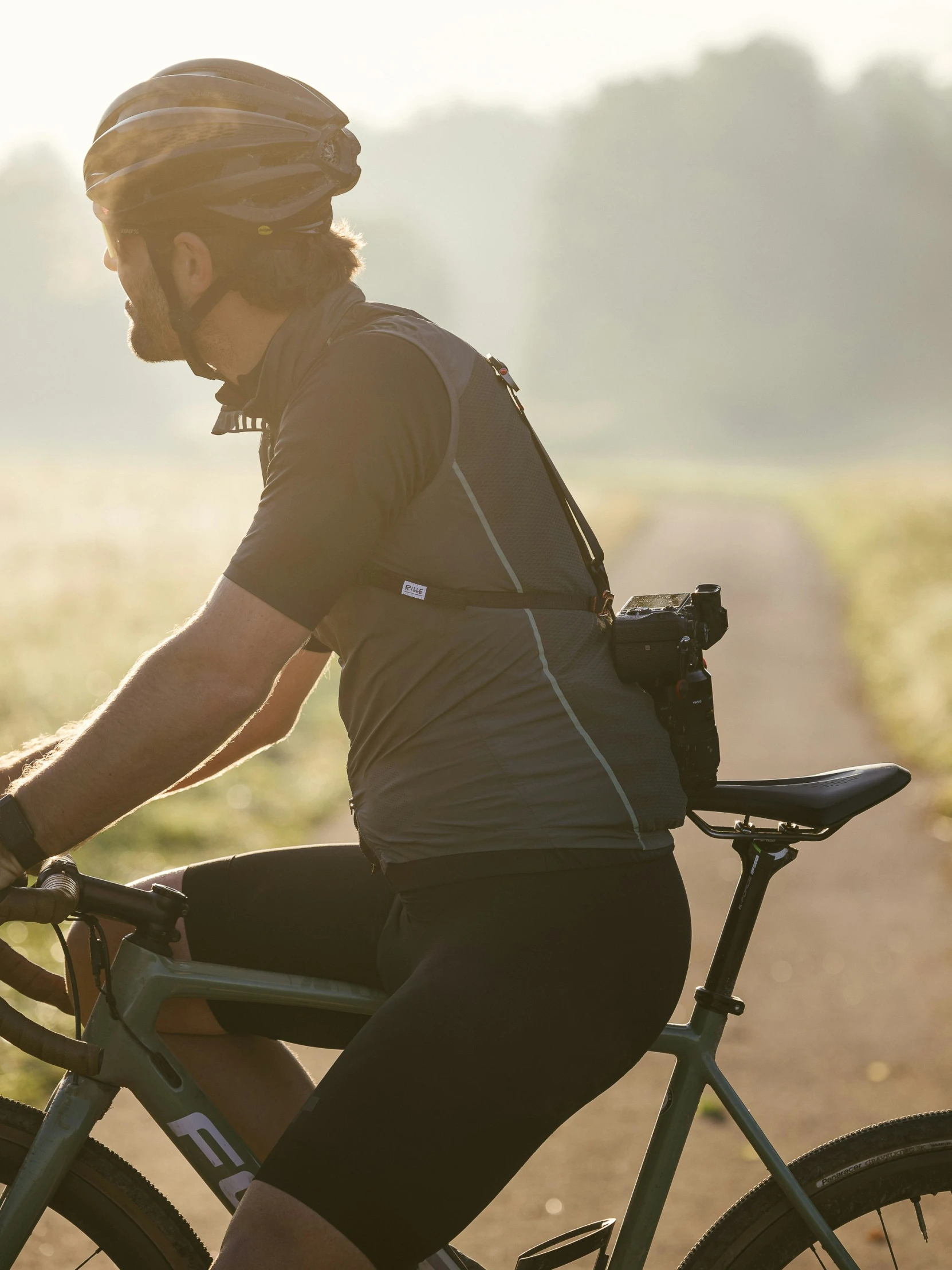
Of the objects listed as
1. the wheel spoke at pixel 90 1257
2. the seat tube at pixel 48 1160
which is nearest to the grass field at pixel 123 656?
the wheel spoke at pixel 90 1257

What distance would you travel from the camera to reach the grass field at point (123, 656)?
290 inches

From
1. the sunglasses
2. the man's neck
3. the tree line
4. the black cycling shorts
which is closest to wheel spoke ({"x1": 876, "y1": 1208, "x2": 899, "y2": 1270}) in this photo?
the black cycling shorts

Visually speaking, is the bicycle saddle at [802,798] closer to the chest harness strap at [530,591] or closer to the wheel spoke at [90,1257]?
the chest harness strap at [530,591]

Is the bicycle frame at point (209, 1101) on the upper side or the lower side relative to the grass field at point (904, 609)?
lower

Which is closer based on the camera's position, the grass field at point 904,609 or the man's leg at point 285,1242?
the man's leg at point 285,1242

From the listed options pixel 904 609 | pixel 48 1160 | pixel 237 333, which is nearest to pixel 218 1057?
pixel 48 1160

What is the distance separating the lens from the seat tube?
6.93 feet

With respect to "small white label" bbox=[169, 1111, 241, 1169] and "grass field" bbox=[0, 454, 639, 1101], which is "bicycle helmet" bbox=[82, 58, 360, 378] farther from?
"grass field" bbox=[0, 454, 639, 1101]

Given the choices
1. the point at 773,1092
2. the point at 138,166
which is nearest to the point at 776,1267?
the point at 138,166

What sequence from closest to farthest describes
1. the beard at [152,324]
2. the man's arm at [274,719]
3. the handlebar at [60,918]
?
the handlebar at [60,918] → the beard at [152,324] → the man's arm at [274,719]

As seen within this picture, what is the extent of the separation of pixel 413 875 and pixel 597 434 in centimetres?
13043

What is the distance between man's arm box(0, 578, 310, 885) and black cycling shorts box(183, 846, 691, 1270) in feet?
1.49

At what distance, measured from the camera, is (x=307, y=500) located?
1.87 metres

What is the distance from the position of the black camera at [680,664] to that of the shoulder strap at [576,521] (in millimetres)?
43
